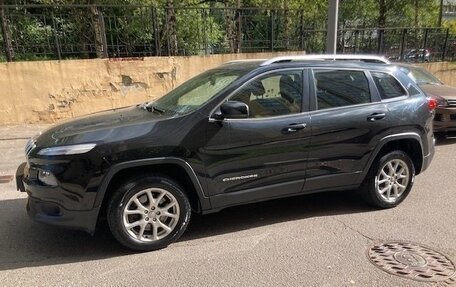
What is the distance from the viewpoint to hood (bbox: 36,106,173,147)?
3512 mm

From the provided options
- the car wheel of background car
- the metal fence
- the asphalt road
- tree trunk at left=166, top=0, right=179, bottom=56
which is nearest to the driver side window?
the asphalt road

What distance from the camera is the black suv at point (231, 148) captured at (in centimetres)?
348

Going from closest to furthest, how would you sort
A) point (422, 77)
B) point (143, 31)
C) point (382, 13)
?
point (422, 77) < point (143, 31) < point (382, 13)

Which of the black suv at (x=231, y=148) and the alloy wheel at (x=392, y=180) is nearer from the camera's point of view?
the black suv at (x=231, y=148)

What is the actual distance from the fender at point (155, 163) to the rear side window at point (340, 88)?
59.4 inches

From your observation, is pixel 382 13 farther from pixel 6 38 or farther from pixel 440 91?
pixel 6 38

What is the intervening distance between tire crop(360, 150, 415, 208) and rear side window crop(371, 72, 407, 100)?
65cm

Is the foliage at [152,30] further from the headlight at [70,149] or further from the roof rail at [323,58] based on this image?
the headlight at [70,149]

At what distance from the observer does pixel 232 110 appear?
3711mm

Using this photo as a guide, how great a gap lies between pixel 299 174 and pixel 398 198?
142 centimetres

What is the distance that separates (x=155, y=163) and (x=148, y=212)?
45cm

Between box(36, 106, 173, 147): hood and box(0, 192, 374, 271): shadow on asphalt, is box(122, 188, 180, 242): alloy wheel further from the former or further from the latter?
box(36, 106, 173, 147): hood

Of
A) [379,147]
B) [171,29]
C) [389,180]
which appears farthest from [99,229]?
[171,29]

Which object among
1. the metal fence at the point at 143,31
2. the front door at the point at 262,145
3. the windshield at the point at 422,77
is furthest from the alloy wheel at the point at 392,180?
the metal fence at the point at 143,31
